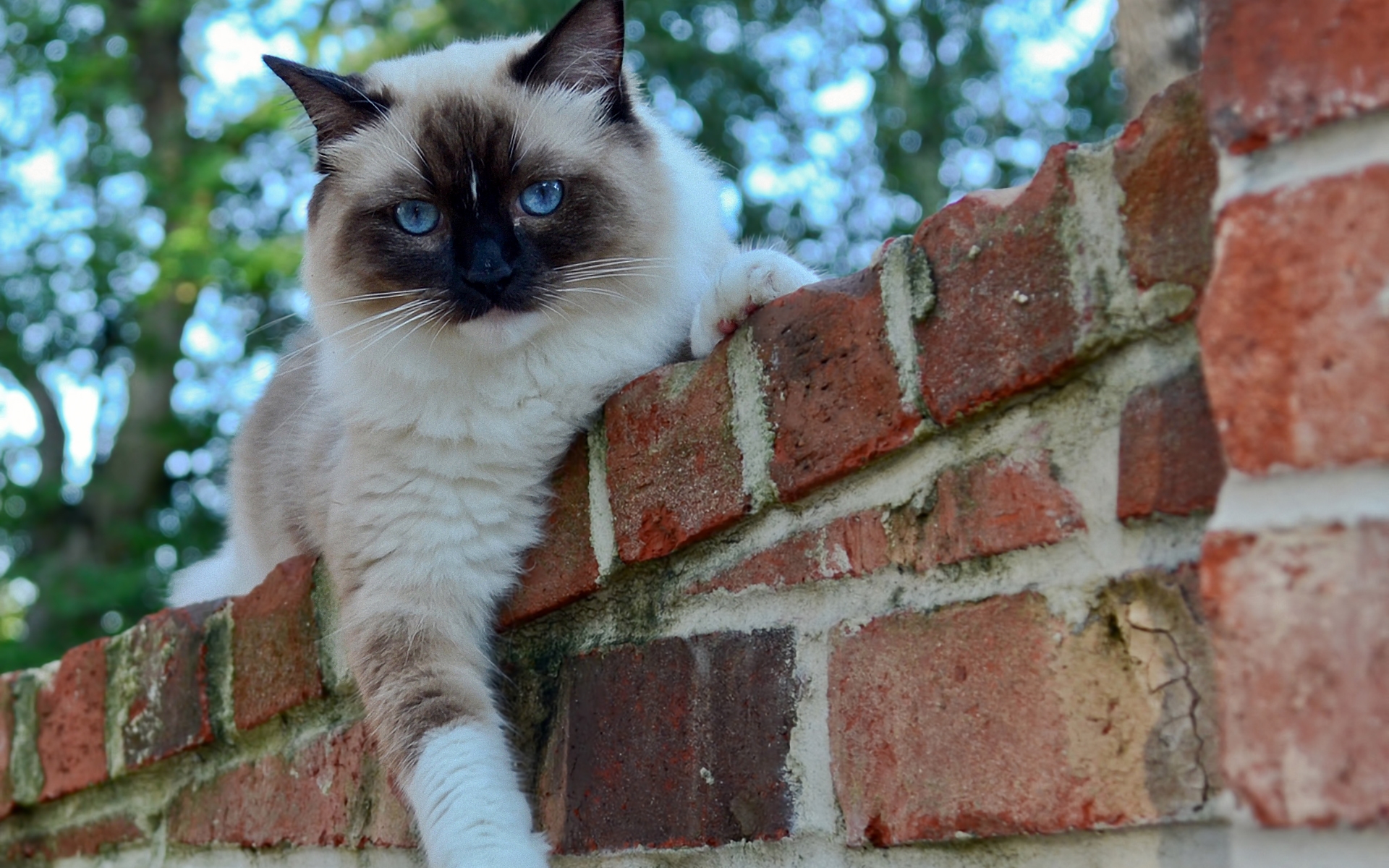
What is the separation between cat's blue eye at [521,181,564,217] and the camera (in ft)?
6.62

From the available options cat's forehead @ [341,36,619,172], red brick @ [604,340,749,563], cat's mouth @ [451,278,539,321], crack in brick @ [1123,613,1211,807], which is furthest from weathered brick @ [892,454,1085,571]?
cat's forehead @ [341,36,619,172]

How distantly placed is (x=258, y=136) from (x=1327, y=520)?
846cm

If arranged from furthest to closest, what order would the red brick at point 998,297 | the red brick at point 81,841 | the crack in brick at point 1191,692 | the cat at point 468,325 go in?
the red brick at point 81,841, the cat at point 468,325, the red brick at point 998,297, the crack in brick at point 1191,692

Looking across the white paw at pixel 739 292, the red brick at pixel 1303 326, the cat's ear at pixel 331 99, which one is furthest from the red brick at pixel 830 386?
the cat's ear at pixel 331 99

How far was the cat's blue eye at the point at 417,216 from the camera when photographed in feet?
6.73

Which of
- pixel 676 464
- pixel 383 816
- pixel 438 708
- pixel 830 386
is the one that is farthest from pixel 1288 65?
pixel 383 816

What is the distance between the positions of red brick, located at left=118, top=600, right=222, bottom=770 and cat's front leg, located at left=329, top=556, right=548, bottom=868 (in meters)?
0.39

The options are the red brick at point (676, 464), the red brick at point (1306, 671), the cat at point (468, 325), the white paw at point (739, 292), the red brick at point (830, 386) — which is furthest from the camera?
the cat at point (468, 325)

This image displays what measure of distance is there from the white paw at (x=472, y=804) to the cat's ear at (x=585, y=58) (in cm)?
114

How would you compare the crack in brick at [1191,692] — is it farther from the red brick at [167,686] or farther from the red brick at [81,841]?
the red brick at [81,841]

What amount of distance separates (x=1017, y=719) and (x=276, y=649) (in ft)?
4.39

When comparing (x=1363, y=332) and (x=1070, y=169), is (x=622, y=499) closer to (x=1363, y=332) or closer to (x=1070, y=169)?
(x=1070, y=169)

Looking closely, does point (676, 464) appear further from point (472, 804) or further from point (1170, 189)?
point (1170, 189)

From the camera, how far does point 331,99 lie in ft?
7.27
